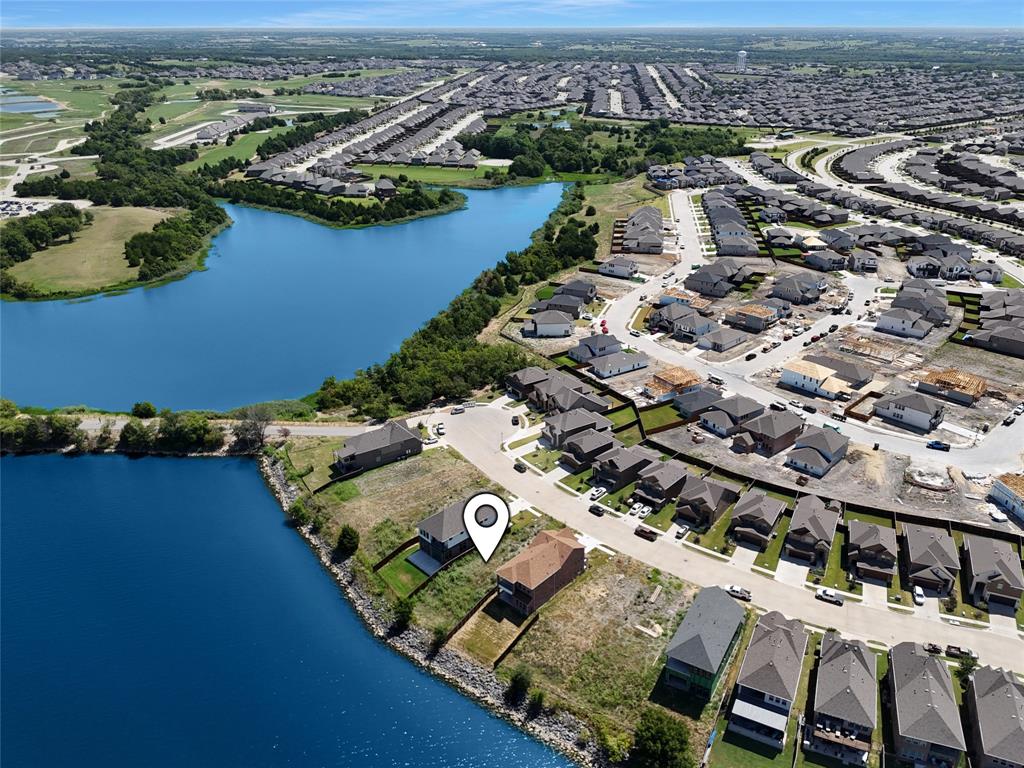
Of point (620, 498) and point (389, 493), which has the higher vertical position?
point (620, 498)

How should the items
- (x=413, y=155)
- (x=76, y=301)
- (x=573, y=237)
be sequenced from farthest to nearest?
(x=413, y=155) < (x=573, y=237) < (x=76, y=301)

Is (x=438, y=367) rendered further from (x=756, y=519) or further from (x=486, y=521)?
(x=756, y=519)

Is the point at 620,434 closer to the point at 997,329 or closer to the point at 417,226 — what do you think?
the point at 997,329

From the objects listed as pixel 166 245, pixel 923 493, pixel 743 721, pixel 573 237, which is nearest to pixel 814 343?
pixel 923 493

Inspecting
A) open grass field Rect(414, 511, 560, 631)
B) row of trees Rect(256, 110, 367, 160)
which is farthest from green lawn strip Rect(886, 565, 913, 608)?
row of trees Rect(256, 110, 367, 160)

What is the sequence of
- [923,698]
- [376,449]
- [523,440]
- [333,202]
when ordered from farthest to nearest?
[333,202], [523,440], [376,449], [923,698]

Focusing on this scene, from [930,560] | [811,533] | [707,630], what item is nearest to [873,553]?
[930,560]
